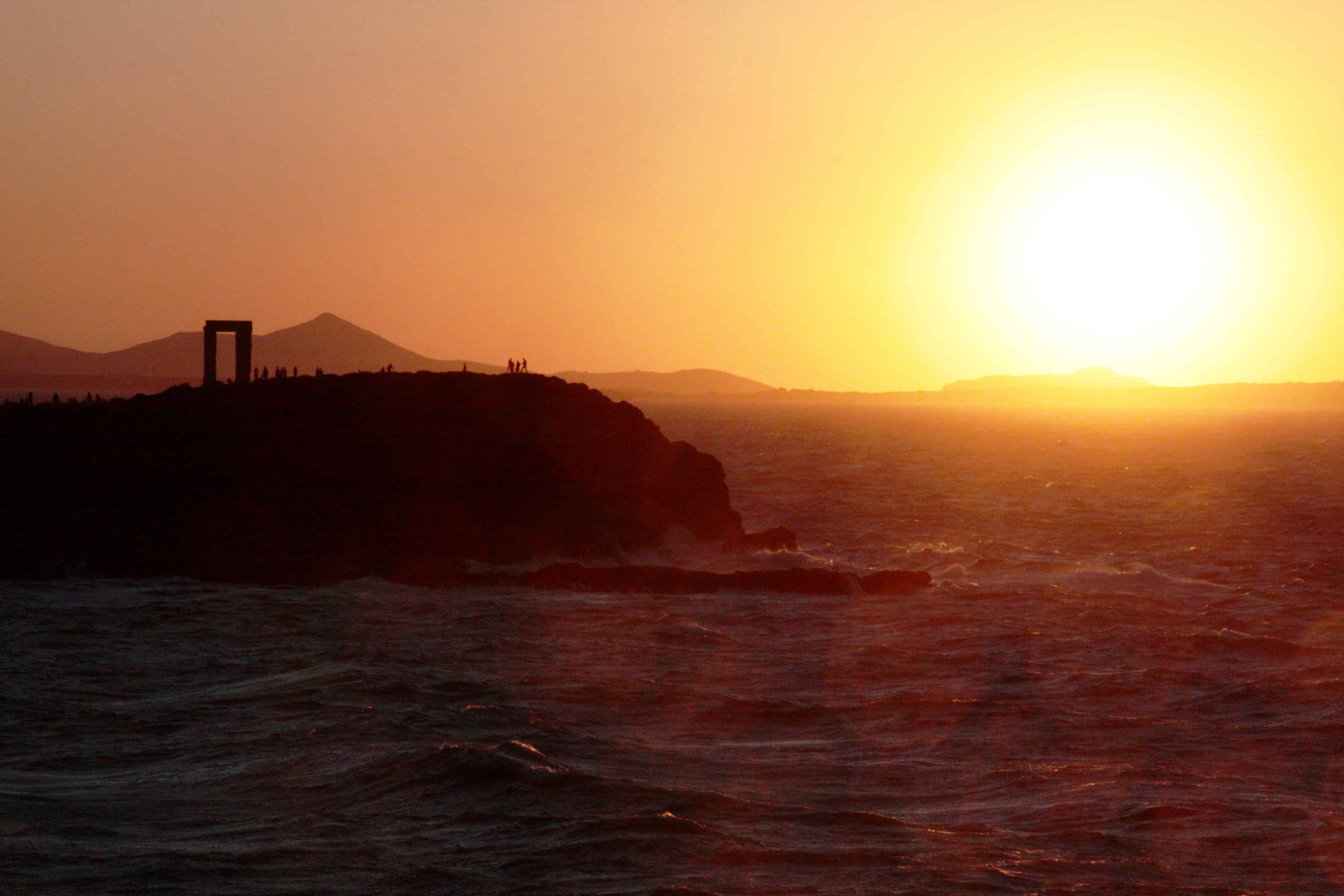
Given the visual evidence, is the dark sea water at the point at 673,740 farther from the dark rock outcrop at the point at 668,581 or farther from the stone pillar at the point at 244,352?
the stone pillar at the point at 244,352

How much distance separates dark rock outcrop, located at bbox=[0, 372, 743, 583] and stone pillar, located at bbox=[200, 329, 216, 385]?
3.94 m

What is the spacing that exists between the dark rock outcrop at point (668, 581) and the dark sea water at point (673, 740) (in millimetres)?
897

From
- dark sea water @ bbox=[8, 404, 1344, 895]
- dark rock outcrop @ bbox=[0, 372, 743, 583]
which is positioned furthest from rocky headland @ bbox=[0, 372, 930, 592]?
→ dark sea water @ bbox=[8, 404, 1344, 895]

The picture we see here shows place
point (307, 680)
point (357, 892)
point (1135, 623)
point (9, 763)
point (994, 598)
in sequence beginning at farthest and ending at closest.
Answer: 1. point (994, 598)
2. point (1135, 623)
3. point (307, 680)
4. point (9, 763)
5. point (357, 892)

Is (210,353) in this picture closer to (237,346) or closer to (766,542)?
(237,346)

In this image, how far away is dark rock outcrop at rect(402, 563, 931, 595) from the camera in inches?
1436

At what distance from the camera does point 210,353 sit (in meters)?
52.2

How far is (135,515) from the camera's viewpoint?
38.5 meters

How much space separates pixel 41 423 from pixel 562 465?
16.4 m

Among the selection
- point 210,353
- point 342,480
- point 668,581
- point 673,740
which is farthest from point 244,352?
point 673,740

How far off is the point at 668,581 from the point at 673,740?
1677cm

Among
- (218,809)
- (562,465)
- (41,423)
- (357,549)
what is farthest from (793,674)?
(41,423)

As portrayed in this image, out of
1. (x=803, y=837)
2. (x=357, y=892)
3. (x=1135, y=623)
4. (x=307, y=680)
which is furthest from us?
(x=1135, y=623)

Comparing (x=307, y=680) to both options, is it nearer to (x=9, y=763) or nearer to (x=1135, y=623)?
(x=9, y=763)
